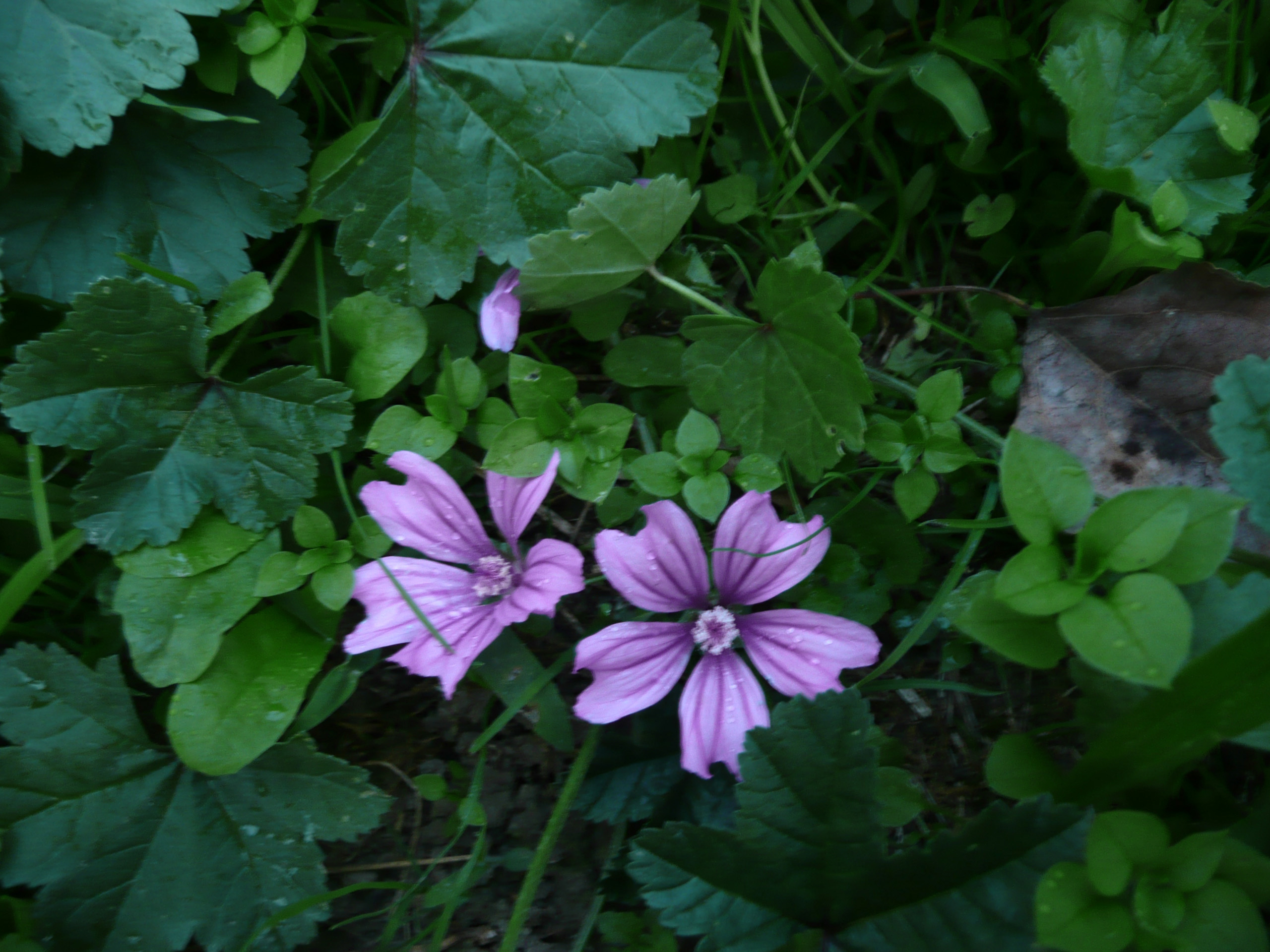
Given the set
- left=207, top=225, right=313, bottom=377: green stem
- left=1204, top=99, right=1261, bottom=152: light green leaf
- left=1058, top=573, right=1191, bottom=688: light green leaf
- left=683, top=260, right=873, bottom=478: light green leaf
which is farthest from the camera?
left=207, top=225, right=313, bottom=377: green stem

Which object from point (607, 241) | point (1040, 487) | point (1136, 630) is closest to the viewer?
point (1136, 630)

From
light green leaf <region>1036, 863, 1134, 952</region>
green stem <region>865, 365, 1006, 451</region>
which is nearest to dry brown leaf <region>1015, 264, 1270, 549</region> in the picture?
green stem <region>865, 365, 1006, 451</region>

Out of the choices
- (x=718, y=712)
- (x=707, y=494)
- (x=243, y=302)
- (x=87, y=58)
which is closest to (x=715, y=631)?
(x=718, y=712)

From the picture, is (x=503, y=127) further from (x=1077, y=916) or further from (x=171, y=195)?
(x=1077, y=916)

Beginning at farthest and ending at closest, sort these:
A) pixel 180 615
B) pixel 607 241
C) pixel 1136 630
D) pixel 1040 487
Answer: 1. pixel 180 615
2. pixel 607 241
3. pixel 1040 487
4. pixel 1136 630

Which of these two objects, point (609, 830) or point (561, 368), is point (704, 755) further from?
point (561, 368)

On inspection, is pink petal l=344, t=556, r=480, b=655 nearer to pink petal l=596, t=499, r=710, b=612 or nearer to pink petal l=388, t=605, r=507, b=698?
pink petal l=388, t=605, r=507, b=698
